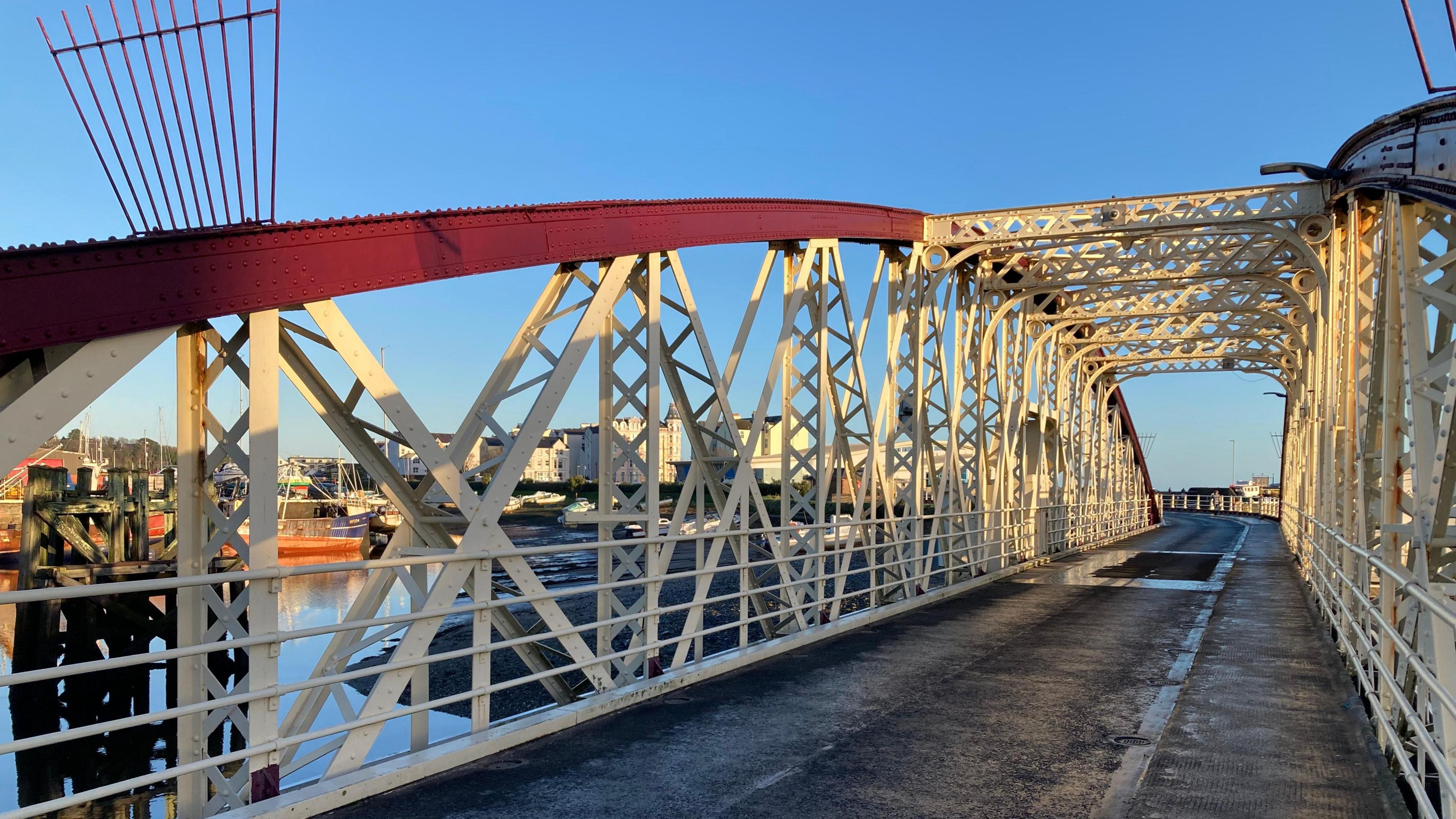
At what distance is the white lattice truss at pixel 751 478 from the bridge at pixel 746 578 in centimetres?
4

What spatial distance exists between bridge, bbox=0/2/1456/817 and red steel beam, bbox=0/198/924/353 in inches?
0.8

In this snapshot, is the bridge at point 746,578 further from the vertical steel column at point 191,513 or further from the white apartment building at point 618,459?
the white apartment building at point 618,459

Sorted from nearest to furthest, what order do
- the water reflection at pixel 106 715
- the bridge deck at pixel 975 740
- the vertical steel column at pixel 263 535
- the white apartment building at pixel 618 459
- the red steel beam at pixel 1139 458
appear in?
the vertical steel column at pixel 263 535
the bridge deck at pixel 975 740
the water reflection at pixel 106 715
the red steel beam at pixel 1139 458
the white apartment building at pixel 618 459

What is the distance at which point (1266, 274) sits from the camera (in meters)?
18.3

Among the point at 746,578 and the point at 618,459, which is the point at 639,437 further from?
the point at 618,459

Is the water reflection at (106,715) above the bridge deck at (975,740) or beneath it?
beneath

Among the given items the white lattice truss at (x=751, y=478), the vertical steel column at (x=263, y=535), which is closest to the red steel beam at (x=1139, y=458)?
the white lattice truss at (x=751, y=478)

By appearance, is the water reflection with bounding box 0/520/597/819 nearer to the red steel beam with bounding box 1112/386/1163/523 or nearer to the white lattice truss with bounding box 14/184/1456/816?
the white lattice truss with bounding box 14/184/1456/816

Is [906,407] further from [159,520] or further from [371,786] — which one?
[159,520]

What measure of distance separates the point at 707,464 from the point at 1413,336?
626 cm

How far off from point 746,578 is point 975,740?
340cm

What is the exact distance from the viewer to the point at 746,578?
10055 millimetres

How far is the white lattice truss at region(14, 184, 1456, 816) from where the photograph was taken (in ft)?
17.9

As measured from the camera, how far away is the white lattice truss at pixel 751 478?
5453 millimetres
